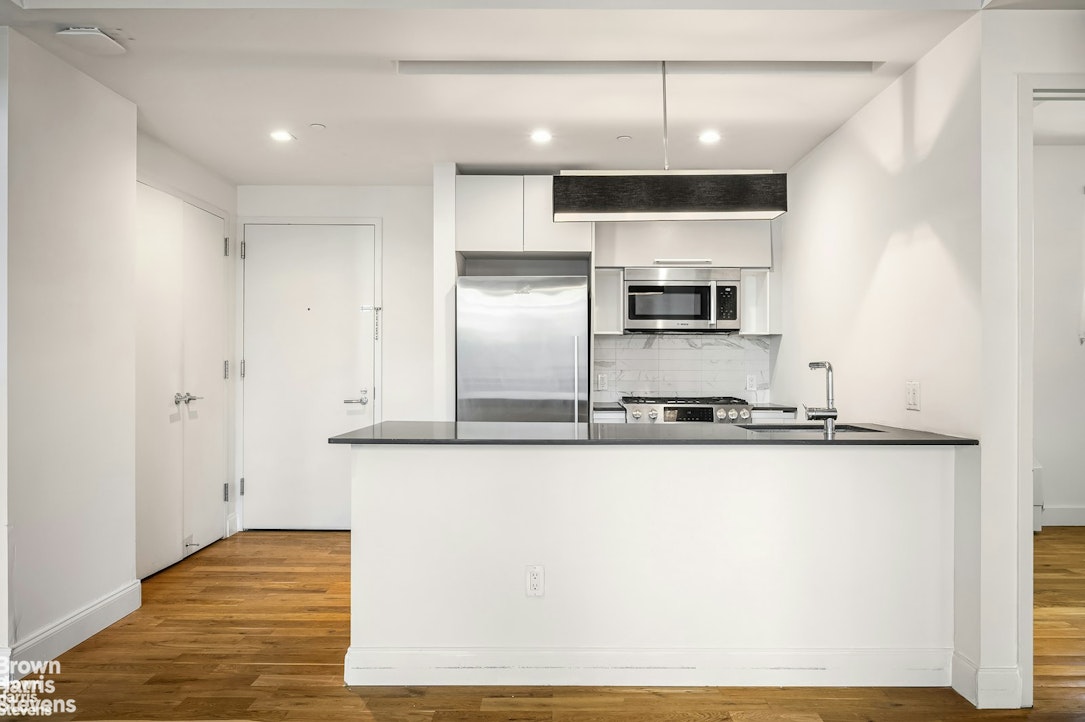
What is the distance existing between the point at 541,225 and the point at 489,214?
33 centimetres

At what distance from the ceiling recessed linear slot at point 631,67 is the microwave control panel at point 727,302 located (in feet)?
6.53

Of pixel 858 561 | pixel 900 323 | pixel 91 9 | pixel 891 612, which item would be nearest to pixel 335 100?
pixel 91 9

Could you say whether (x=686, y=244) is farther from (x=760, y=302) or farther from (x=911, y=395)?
(x=911, y=395)

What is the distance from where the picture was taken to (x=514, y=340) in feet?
14.0

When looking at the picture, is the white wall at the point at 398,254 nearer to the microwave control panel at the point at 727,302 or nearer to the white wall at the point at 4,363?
the microwave control panel at the point at 727,302

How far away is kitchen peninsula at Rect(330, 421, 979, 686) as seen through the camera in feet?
8.64

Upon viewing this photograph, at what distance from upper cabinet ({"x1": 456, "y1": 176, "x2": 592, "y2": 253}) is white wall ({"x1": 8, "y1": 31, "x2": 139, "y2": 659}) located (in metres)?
1.79

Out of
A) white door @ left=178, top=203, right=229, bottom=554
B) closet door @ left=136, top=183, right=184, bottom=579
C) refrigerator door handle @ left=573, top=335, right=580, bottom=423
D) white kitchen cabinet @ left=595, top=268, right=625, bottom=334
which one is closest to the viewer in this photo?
closet door @ left=136, top=183, right=184, bottom=579

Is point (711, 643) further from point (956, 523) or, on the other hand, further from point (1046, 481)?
point (1046, 481)

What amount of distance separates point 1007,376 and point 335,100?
118 inches

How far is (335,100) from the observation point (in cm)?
330

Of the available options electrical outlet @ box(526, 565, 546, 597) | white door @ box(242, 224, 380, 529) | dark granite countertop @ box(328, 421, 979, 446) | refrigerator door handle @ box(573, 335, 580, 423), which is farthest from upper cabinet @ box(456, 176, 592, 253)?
electrical outlet @ box(526, 565, 546, 597)

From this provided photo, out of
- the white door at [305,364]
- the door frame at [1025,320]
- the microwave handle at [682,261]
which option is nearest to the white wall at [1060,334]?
the microwave handle at [682,261]

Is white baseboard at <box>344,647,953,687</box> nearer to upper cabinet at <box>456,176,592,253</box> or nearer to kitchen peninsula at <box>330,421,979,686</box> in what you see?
kitchen peninsula at <box>330,421,979,686</box>
